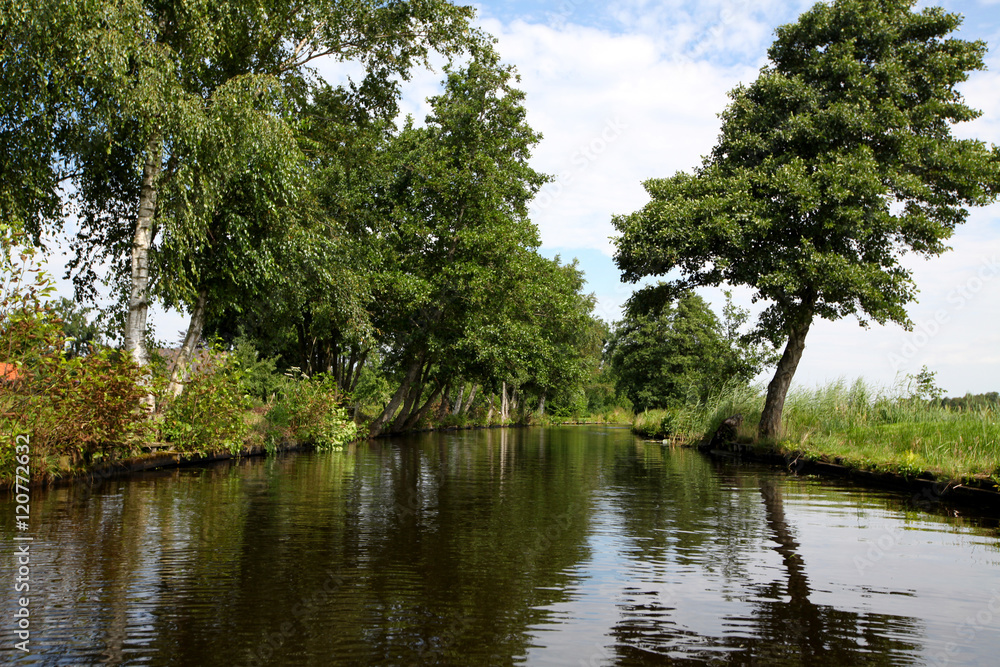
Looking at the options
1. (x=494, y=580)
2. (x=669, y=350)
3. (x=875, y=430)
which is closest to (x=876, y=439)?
(x=875, y=430)

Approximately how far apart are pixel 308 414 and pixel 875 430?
58.1 ft

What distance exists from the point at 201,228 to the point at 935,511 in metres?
16.4

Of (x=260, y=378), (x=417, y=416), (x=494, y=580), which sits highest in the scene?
(x=260, y=378)

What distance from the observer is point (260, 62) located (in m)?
20.5

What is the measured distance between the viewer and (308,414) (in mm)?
23453

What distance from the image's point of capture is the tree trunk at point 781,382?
868 inches

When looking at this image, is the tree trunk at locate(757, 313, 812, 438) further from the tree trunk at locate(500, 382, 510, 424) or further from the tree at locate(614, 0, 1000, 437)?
the tree trunk at locate(500, 382, 510, 424)

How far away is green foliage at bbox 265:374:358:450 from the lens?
2289cm

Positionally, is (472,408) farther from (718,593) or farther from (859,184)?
(718,593)

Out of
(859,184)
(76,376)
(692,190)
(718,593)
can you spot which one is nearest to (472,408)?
(692,190)

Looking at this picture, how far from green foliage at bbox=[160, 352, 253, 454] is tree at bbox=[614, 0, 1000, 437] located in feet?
42.4

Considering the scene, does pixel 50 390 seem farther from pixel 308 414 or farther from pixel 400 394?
pixel 400 394

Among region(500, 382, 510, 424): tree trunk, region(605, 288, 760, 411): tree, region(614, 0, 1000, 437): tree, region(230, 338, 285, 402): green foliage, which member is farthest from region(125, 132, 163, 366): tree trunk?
region(500, 382, 510, 424): tree trunk

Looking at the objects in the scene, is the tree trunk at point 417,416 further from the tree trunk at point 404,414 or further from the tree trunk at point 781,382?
the tree trunk at point 781,382
